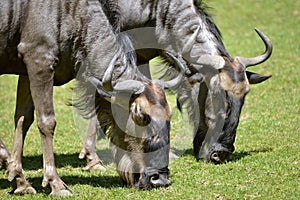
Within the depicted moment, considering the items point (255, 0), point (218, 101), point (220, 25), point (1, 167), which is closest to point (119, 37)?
point (218, 101)

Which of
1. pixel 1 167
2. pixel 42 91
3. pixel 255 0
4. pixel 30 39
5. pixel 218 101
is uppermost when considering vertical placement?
pixel 30 39

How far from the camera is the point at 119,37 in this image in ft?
27.2

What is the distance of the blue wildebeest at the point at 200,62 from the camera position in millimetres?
9172

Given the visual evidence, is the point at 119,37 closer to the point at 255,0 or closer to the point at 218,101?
the point at 218,101

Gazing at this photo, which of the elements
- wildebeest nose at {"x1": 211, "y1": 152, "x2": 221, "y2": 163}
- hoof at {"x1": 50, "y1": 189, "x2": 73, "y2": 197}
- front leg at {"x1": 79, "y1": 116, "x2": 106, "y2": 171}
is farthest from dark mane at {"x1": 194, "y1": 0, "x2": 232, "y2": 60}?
hoof at {"x1": 50, "y1": 189, "x2": 73, "y2": 197}

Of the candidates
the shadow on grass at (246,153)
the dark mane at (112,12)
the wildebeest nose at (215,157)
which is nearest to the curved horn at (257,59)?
the shadow on grass at (246,153)

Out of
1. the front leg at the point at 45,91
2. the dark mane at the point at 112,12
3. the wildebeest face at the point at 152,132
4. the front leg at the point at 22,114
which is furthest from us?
the front leg at the point at 22,114

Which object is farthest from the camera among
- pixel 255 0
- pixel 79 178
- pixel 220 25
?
pixel 255 0

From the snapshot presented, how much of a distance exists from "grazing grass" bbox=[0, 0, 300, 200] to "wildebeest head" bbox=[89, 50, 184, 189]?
0.21m

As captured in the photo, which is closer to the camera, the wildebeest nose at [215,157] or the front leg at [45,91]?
the front leg at [45,91]

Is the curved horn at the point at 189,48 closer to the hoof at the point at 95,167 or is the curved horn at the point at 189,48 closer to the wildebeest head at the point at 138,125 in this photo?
the wildebeest head at the point at 138,125

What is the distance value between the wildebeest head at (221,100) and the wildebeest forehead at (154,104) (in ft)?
5.39

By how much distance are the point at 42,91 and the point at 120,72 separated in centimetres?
94

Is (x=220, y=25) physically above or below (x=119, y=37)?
below
